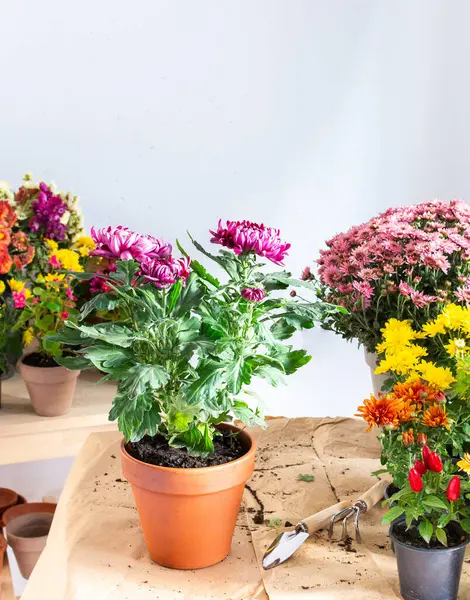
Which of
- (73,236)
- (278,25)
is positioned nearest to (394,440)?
(73,236)

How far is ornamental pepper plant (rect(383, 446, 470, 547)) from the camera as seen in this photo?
0.88 metres

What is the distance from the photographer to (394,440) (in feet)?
3.22

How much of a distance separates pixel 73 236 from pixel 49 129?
340mm

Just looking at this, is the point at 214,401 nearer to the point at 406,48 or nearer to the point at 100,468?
the point at 100,468

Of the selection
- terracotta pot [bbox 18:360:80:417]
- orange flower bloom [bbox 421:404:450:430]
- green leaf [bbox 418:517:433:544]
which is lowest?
terracotta pot [bbox 18:360:80:417]

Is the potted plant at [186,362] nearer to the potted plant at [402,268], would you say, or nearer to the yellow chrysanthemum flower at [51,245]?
the potted plant at [402,268]

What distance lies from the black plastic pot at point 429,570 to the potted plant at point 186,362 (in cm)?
24

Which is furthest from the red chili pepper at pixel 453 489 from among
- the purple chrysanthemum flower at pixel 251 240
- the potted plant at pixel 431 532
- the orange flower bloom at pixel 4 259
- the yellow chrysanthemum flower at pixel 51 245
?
the yellow chrysanthemum flower at pixel 51 245

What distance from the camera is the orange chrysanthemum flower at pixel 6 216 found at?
1665mm

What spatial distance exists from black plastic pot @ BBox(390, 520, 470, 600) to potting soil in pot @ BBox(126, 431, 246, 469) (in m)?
0.26

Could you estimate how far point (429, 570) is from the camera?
89cm

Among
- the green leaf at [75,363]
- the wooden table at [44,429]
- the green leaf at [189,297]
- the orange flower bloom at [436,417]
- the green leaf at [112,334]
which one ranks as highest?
the green leaf at [189,297]

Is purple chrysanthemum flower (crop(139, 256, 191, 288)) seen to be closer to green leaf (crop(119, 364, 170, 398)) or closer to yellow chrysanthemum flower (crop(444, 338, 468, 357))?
green leaf (crop(119, 364, 170, 398))

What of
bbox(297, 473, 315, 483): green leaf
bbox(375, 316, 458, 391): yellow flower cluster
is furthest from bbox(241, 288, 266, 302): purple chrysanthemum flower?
bbox(297, 473, 315, 483): green leaf
